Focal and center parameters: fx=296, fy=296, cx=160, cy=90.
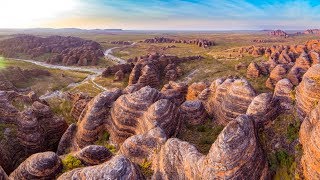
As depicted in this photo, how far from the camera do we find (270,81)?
87.0 metres

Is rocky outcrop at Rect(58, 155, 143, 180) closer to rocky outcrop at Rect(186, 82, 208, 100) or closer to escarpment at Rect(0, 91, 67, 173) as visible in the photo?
escarpment at Rect(0, 91, 67, 173)

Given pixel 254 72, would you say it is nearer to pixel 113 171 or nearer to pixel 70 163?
pixel 70 163

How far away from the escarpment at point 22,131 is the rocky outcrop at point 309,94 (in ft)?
113

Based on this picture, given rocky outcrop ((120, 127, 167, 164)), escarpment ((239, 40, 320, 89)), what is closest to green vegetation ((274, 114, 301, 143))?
rocky outcrop ((120, 127, 167, 164))

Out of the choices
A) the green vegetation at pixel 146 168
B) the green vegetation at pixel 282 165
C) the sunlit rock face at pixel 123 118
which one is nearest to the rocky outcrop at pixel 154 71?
the sunlit rock face at pixel 123 118

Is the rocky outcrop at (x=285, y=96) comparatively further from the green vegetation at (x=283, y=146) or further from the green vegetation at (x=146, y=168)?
the green vegetation at (x=146, y=168)

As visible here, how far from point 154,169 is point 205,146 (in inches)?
362

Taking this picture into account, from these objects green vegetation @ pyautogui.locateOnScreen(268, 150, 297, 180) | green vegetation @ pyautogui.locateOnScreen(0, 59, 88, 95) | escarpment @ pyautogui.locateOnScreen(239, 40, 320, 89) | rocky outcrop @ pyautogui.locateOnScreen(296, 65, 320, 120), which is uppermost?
rocky outcrop @ pyautogui.locateOnScreen(296, 65, 320, 120)

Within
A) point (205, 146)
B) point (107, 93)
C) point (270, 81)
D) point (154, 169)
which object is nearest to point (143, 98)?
point (107, 93)

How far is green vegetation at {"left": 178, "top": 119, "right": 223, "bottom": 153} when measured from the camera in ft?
108

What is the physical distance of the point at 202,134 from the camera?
35.1 metres

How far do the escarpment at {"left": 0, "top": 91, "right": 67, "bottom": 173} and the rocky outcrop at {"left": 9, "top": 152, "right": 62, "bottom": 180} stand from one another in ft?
34.8

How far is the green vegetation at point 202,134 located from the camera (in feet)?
108

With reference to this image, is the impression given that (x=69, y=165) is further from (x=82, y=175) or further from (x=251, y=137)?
(x=251, y=137)
